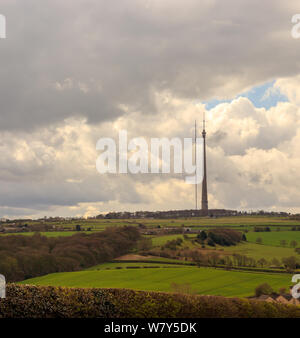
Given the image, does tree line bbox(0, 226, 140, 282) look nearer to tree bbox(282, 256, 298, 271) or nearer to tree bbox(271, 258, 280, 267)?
tree bbox(271, 258, 280, 267)

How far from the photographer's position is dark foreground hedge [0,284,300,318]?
80.2 ft

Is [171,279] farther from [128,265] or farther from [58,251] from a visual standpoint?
[58,251]

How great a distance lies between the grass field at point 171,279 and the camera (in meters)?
78.3

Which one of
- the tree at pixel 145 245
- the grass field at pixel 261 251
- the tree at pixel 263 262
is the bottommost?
the tree at pixel 263 262

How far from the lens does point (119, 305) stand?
25.4m

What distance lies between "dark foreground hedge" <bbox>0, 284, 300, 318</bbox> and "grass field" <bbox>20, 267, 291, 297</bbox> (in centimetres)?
4728

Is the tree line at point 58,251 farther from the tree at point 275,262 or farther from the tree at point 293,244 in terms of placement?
the tree at point 293,244

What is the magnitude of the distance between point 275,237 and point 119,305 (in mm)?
128840

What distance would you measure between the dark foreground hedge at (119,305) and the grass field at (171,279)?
47279 millimetres

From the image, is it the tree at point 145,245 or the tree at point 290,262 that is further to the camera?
the tree at point 145,245

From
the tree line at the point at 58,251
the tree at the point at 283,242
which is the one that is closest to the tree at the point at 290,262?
the tree at the point at 283,242

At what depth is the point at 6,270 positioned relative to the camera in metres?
88.8

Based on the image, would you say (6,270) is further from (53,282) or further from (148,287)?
(148,287)

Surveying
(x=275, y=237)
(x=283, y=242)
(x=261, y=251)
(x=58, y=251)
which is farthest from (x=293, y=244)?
(x=58, y=251)
